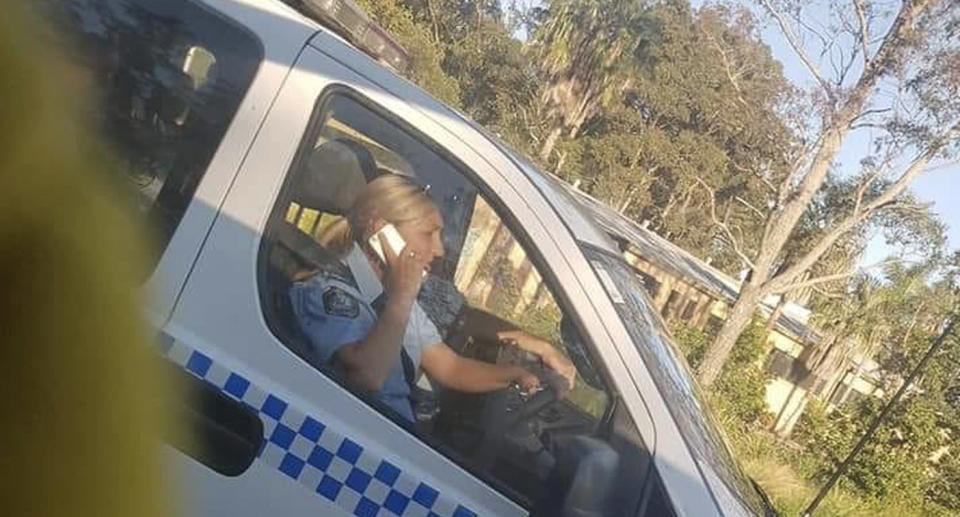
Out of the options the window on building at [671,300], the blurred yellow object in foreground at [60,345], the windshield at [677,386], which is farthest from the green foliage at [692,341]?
the blurred yellow object in foreground at [60,345]

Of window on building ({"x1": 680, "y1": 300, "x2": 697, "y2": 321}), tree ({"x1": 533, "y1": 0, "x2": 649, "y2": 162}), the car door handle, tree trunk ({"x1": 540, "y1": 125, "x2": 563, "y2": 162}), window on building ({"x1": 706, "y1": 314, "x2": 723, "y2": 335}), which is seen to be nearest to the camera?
Result: the car door handle

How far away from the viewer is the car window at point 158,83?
1.96 m

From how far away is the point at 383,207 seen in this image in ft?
7.37

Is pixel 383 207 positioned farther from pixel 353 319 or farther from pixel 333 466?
pixel 333 466

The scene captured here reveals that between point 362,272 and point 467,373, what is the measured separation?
35 centimetres

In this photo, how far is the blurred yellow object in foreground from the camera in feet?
3.79

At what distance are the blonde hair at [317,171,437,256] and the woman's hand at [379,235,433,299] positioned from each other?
8cm

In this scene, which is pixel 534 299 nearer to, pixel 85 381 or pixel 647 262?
pixel 85 381


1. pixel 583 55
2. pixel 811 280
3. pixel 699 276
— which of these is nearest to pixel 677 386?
pixel 811 280

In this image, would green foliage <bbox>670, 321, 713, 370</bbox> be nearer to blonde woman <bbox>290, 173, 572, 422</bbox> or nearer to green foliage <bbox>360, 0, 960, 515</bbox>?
green foliage <bbox>360, 0, 960, 515</bbox>

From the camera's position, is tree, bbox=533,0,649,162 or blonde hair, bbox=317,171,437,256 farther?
tree, bbox=533,0,649,162

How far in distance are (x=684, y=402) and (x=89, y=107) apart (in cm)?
153

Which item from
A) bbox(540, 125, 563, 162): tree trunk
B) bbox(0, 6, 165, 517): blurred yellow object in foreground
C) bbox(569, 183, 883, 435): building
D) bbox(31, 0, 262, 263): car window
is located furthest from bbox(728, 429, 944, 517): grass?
bbox(540, 125, 563, 162): tree trunk

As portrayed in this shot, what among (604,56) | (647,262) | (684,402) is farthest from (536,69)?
(684,402)
